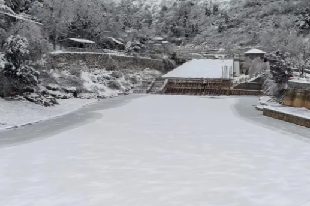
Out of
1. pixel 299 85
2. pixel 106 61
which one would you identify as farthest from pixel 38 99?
pixel 106 61

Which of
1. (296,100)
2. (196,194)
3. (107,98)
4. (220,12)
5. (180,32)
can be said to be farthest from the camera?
(220,12)

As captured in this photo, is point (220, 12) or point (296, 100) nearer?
point (296, 100)

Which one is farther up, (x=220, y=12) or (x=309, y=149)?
(x=220, y=12)

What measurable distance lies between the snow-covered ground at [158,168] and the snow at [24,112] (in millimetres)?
3205

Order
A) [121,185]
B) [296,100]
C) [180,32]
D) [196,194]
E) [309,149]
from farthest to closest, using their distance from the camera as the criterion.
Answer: [180,32] → [296,100] → [309,149] → [121,185] → [196,194]

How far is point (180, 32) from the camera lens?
65125mm

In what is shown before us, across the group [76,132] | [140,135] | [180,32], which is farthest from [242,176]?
[180,32]

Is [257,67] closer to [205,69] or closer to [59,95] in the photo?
[205,69]

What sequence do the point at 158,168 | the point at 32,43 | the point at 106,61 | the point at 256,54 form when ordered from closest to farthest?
the point at 158,168, the point at 32,43, the point at 106,61, the point at 256,54

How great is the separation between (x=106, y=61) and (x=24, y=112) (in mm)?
20364

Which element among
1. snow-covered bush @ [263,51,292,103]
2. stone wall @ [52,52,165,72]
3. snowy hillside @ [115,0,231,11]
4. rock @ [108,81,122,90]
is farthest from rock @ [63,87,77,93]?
snowy hillside @ [115,0,231,11]

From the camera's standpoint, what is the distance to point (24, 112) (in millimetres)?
17688

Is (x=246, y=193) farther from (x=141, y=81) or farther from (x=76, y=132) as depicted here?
(x=141, y=81)

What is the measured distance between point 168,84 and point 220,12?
3922 cm
